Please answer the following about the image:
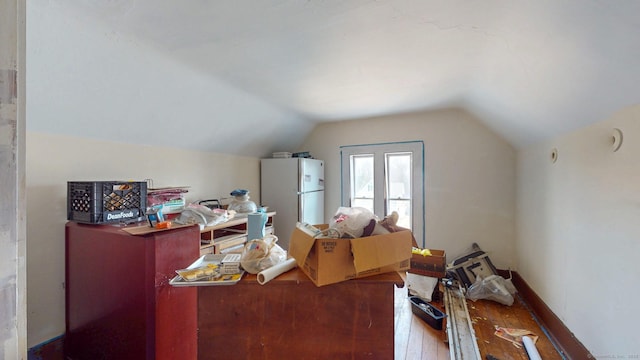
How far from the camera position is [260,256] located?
109 cm

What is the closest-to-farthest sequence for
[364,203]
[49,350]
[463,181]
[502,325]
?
[49,350] → [502,325] → [463,181] → [364,203]

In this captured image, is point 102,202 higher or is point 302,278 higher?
point 102,202

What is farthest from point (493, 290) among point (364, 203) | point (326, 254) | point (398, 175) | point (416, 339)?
point (326, 254)

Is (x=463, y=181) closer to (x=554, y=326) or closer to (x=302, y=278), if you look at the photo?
(x=554, y=326)

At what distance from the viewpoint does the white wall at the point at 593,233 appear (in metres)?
1.26

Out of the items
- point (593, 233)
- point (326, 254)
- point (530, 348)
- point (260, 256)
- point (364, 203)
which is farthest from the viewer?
point (364, 203)

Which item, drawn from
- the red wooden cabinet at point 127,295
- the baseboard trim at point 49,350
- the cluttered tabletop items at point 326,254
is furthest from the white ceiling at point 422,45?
the baseboard trim at point 49,350

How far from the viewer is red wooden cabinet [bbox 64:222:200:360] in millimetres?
1336

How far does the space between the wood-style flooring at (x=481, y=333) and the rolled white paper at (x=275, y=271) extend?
1.32 metres

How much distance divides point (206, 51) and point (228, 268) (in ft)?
4.40

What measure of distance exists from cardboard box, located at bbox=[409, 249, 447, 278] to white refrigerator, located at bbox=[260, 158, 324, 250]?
1.47 meters

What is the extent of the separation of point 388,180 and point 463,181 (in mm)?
927

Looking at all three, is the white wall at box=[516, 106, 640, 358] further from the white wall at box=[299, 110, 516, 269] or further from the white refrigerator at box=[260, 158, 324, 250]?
the white refrigerator at box=[260, 158, 324, 250]

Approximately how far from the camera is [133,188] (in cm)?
175
